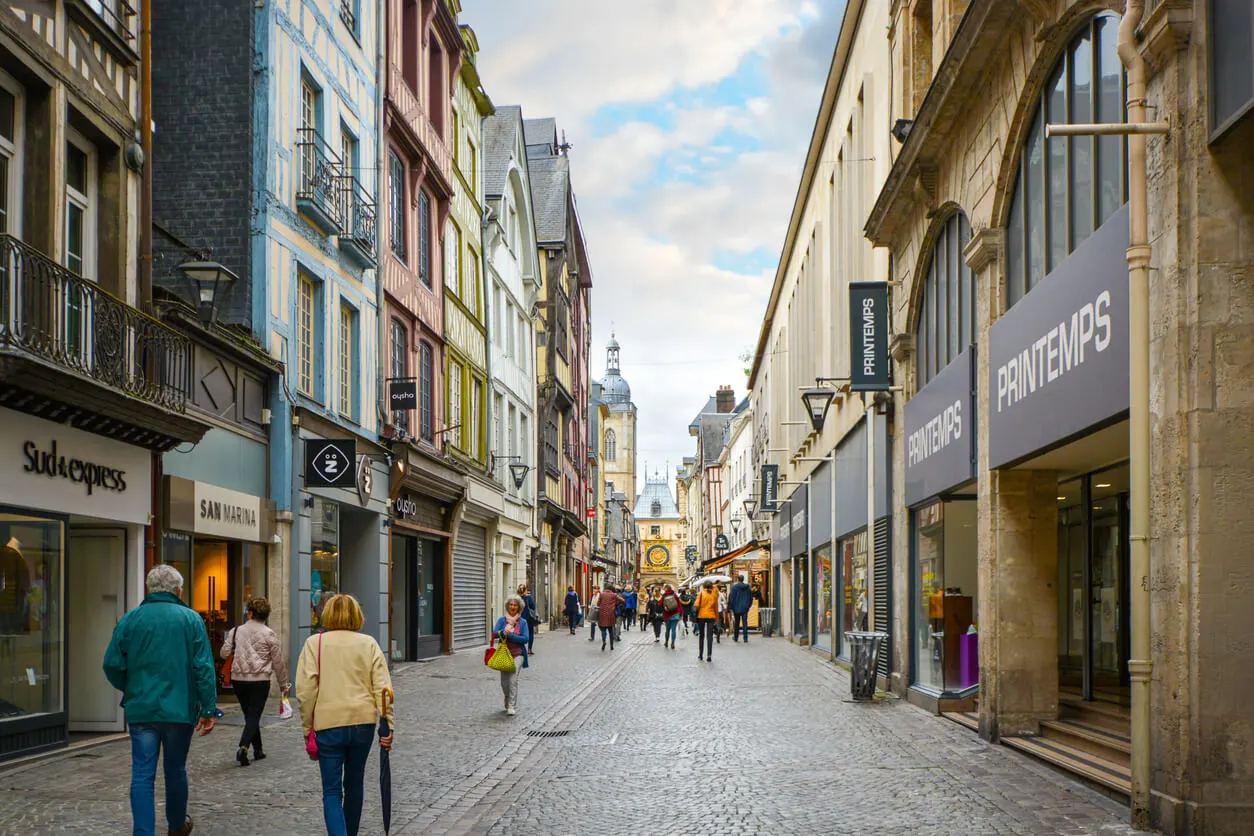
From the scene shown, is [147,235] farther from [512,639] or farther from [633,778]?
[633,778]

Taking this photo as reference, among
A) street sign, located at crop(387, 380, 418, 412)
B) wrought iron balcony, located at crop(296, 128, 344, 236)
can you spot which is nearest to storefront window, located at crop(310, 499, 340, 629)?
street sign, located at crop(387, 380, 418, 412)

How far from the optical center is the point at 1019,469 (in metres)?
13.3

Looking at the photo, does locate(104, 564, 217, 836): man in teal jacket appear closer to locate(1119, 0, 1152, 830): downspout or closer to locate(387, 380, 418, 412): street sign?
locate(1119, 0, 1152, 830): downspout

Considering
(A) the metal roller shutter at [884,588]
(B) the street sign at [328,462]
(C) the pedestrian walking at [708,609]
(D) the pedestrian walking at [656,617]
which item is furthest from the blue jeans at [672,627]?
(B) the street sign at [328,462]

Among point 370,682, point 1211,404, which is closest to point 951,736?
point 1211,404

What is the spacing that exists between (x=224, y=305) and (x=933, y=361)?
907 cm

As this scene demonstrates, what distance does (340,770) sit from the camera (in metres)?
7.48

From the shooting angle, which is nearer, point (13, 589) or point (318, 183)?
point (13, 589)

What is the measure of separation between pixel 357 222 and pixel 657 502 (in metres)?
156

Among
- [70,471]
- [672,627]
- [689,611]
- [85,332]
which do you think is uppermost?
[85,332]

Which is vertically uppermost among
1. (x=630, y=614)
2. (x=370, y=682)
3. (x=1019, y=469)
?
(x=1019, y=469)

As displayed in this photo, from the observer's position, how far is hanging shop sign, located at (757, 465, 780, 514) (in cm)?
4500

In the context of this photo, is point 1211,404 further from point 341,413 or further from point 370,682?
point 341,413

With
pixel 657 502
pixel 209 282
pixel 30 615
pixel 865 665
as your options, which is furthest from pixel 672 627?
pixel 657 502
